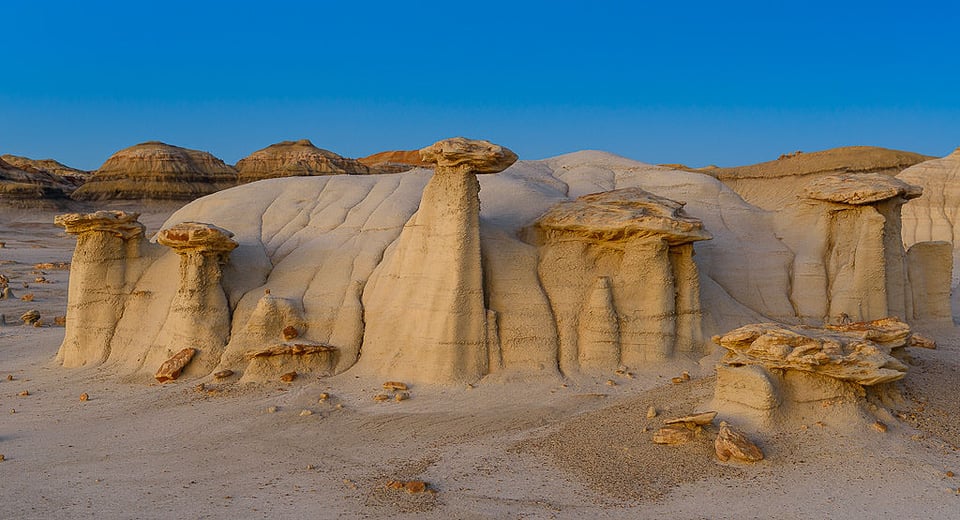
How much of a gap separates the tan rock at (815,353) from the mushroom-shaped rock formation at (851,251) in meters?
5.02

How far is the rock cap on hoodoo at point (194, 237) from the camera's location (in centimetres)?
1123

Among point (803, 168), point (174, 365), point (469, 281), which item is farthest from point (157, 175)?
point (469, 281)

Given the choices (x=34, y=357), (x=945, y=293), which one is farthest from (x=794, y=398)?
(x=34, y=357)

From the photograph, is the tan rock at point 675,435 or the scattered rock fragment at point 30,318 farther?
the scattered rock fragment at point 30,318

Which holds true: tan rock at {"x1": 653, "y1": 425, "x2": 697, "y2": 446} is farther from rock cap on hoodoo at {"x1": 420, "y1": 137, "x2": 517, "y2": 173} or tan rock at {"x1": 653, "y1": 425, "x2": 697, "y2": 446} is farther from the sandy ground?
rock cap on hoodoo at {"x1": 420, "y1": 137, "x2": 517, "y2": 173}

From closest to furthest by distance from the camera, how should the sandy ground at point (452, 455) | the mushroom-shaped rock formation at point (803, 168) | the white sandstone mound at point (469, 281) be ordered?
the sandy ground at point (452, 455) < the white sandstone mound at point (469, 281) < the mushroom-shaped rock formation at point (803, 168)

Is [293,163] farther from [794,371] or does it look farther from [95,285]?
[794,371]

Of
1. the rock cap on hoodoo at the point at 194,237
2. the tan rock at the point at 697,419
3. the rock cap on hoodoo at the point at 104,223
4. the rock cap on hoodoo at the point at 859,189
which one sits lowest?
the tan rock at the point at 697,419

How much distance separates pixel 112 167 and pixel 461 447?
2220 inches

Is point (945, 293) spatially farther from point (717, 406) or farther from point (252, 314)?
point (252, 314)

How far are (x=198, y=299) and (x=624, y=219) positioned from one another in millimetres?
6705

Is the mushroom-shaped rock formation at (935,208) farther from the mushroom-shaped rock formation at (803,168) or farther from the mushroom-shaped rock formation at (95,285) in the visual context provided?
the mushroom-shaped rock formation at (95,285)

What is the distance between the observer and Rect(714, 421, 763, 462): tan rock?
23.2ft

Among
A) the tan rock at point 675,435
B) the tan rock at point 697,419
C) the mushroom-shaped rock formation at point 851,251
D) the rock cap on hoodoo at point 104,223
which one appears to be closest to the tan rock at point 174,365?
the rock cap on hoodoo at point 104,223
